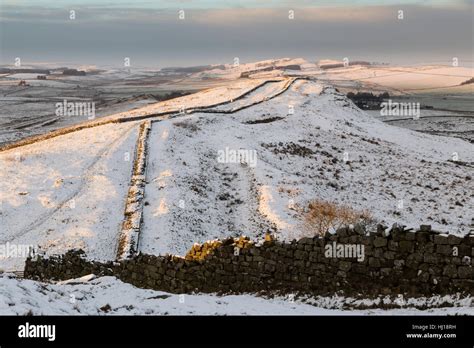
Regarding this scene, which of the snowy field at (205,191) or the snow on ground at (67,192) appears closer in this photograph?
the snowy field at (205,191)

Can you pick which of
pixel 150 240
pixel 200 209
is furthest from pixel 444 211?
pixel 150 240

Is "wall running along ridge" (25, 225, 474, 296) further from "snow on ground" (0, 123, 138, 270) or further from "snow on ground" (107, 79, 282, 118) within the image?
"snow on ground" (107, 79, 282, 118)

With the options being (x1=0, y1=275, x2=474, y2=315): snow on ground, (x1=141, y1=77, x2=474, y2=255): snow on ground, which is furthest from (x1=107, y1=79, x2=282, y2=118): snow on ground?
(x1=0, y1=275, x2=474, y2=315): snow on ground

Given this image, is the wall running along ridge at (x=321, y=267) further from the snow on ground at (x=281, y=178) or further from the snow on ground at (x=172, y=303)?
the snow on ground at (x=281, y=178)

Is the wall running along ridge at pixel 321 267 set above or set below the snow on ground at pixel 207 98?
below

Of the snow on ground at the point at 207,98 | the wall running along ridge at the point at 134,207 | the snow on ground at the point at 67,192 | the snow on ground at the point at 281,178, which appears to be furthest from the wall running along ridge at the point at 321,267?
the snow on ground at the point at 207,98
